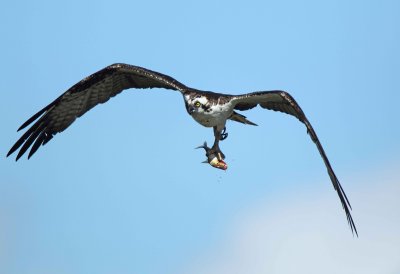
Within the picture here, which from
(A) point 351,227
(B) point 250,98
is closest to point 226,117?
(B) point 250,98

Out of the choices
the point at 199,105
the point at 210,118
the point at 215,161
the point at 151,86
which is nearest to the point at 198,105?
the point at 199,105

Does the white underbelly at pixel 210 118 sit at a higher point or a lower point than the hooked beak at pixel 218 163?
higher

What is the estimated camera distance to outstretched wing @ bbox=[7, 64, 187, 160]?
22.0m

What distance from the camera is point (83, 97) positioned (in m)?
22.4

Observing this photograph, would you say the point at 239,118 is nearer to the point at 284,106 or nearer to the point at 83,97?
the point at 284,106

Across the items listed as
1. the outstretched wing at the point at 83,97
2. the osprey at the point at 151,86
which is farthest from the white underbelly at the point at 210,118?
the outstretched wing at the point at 83,97

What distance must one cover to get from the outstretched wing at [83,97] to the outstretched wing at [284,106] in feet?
6.39

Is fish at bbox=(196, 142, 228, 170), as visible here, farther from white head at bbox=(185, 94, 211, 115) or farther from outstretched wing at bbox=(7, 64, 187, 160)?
outstretched wing at bbox=(7, 64, 187, 160)

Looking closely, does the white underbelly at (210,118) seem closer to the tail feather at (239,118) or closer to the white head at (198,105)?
the white head at (198,105)

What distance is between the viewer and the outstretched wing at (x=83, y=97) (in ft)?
72.1

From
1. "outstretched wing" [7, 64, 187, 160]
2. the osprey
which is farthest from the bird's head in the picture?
"outstretched wing" [7, 64, 187, 160]

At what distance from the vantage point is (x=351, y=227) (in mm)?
19609

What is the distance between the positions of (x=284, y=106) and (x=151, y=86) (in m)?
3.38

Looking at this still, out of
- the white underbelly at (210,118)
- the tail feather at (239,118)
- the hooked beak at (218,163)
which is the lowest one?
the hooked beak at (218,163)
